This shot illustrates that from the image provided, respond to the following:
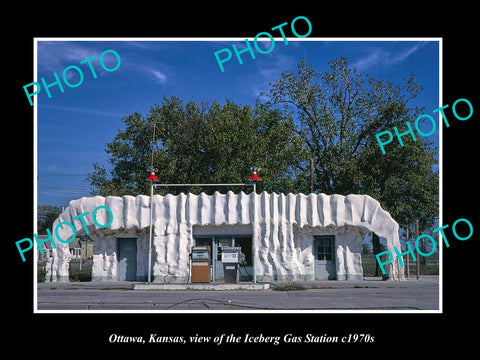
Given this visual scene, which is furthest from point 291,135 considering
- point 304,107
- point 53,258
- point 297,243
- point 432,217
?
point 53,258

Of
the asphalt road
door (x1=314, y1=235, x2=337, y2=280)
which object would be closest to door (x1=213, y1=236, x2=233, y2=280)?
the asphalt road

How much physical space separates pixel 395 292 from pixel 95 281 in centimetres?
1367

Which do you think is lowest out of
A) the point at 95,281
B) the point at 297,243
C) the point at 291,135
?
the point at 95,281

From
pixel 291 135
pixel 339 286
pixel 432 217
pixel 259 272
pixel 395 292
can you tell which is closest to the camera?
pixel 395 292

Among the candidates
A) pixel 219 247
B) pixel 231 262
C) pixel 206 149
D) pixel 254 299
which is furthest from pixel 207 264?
pixel 206 149

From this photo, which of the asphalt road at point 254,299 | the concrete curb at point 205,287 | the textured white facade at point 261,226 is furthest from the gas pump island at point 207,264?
the textured white facade at point 261,226

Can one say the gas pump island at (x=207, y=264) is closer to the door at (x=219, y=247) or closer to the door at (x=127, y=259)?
the door at (x=219, y=247)

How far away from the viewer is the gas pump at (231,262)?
2036 cm

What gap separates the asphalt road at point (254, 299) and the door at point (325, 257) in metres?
3.12

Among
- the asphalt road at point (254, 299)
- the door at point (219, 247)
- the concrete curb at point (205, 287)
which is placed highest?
the door at point (219, 247)

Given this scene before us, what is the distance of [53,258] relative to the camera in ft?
75.9

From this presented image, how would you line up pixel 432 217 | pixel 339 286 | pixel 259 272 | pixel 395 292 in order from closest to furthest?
pixel 395 292, pixel 339 286, pixel 259 272, pixel 432 217

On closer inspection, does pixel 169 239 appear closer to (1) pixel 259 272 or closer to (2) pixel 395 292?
(1) pixel 259 272

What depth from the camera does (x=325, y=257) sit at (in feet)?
76.4
